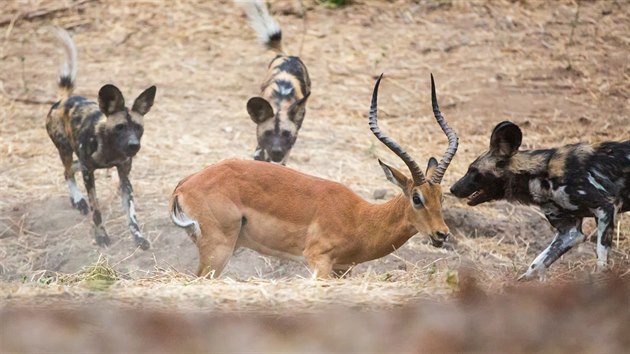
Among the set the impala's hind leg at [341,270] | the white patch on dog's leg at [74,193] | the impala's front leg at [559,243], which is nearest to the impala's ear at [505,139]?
the impala's front leg at [559,243]

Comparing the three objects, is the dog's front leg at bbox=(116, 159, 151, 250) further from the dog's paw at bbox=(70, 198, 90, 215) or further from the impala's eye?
the impala's eye

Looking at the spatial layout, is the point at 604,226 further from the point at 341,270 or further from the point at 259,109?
the point at 259,109

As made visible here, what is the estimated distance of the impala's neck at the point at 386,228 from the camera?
8031mm

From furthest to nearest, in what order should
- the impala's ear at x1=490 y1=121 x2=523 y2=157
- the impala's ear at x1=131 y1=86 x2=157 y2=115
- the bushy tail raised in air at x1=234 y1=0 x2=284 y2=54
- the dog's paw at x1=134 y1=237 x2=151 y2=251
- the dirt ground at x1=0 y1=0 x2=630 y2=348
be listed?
the bushy tail raised in air at x1=234 y1=0 x2=284 y2=54 < the impala's ear at x1=131 y1=86 x2=157 y2=115 < the dirt ground at x1=0 y1=0 x2=630 y2=348 < the dog's paw at x1=134 y1=237 x2=151 y2=251 < the impala's ear at x1=490 y1=121 x2=523 y2=157

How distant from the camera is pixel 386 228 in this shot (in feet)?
26.5

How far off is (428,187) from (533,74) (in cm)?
603

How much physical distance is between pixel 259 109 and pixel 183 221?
3.10 meters

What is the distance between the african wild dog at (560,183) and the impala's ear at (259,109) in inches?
118

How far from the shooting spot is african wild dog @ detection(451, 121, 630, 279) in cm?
773

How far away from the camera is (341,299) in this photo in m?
5.60

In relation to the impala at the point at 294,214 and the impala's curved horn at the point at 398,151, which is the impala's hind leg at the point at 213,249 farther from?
the impala's curved horn at the point at 398,151

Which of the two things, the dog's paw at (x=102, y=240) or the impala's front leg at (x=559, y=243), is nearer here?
the impala's front leg at (x=559, y=243)

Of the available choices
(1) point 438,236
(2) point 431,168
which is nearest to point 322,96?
(2) point 431,168

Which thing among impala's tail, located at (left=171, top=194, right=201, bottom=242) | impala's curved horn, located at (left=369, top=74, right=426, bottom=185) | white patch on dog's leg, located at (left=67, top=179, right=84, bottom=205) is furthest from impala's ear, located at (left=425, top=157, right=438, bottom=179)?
white patch on dog's leg, located at (left=67, top=179, right=84, bottom=205)
